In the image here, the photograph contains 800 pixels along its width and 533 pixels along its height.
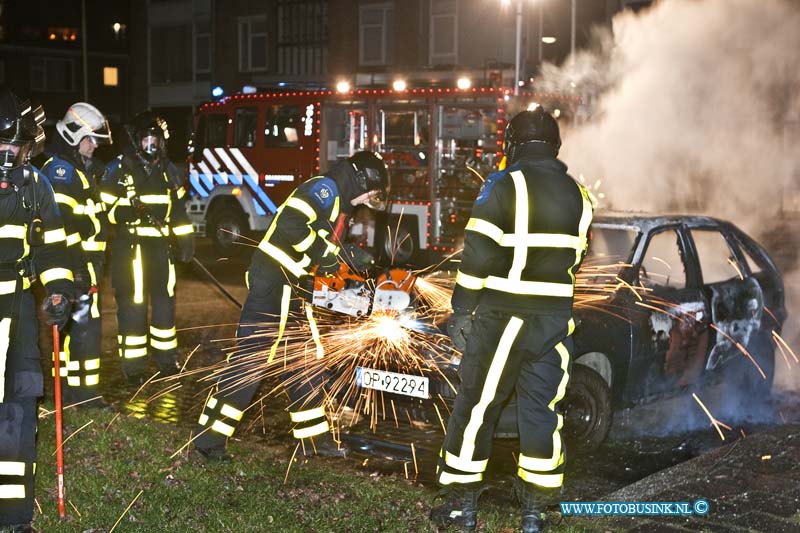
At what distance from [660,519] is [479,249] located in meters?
1.68

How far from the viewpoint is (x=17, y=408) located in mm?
4543

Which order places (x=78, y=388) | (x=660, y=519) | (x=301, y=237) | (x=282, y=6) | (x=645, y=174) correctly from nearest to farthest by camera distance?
(x=660, y=519) → (x=301, y=237) → (x=78, y=388) → (x=645, y=174) → (x=282, y=6)

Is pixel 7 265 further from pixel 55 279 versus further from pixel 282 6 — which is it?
pixel 282 6

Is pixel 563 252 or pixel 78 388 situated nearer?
pixel 563 252

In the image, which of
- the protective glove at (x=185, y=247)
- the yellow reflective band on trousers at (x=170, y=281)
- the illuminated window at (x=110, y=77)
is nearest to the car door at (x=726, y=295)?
the protective glove at (x=185, y=247)

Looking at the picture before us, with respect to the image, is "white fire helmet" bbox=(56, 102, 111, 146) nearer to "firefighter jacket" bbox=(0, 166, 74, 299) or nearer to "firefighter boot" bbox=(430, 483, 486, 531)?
"firefighter jacket" bbox=(0, 166, 74, 299)

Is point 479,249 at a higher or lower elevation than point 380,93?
lower

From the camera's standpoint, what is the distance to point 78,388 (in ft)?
23.2

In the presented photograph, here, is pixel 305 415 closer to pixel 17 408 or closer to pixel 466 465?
pixel 466 465

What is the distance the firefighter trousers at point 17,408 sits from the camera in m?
4.47

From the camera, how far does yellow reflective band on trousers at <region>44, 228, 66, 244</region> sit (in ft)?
15.5

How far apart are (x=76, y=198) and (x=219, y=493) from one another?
9.14ft

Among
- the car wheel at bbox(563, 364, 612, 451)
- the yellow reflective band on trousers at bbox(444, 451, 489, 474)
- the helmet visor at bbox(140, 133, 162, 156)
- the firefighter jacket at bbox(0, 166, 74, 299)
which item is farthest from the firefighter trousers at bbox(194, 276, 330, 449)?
→ the helmet visor at bbox(140, 133, 162, 156)

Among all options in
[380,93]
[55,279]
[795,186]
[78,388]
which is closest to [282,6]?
[380,93]
